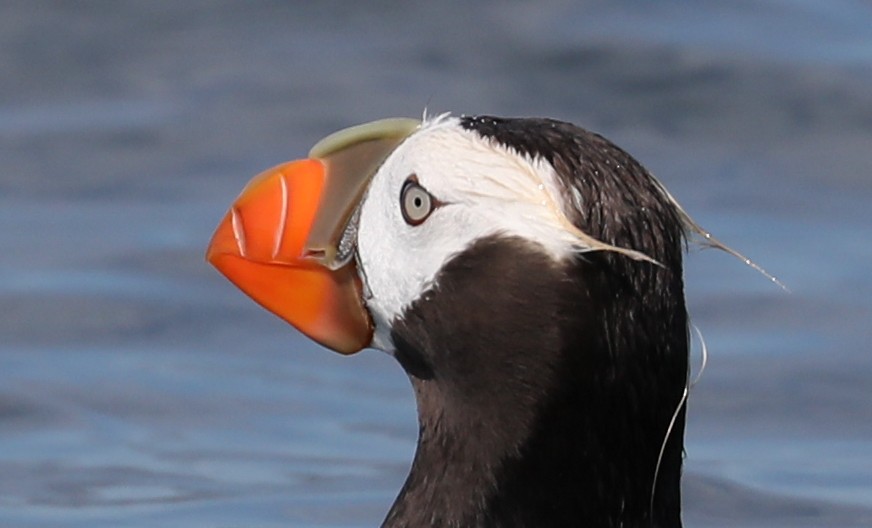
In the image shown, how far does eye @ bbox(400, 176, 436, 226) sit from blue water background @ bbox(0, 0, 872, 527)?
2473 millimetres

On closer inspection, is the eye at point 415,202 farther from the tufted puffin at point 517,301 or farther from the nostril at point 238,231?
the nostril at point 238,231

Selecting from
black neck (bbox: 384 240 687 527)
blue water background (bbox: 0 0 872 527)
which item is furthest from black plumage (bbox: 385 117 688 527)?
blue water background (bbox: 0 0 872 527)

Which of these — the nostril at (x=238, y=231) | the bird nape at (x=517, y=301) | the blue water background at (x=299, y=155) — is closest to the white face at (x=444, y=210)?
the bird nape at (x=517, y=301)

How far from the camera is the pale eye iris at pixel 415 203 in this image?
472cm

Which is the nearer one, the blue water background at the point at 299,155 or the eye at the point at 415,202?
the eye at the point at 415,202

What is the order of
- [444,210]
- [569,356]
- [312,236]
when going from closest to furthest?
[569,356] → [444,210] → [312,236]

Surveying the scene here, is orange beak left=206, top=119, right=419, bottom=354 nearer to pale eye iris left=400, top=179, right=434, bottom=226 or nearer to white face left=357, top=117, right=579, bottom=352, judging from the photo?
white face left=357, top=117, right=579, bottom=352

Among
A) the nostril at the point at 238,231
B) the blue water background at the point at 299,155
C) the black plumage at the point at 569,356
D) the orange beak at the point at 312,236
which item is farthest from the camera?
the blue water background at the point at 299,155

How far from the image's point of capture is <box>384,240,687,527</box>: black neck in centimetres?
451

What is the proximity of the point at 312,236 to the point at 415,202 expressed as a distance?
37cm

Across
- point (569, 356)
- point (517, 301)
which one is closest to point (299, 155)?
point (517, 301)

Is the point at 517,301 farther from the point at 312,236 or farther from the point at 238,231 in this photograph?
the point at 238,231

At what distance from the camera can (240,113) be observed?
9641 mm

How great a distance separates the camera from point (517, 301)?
4.62 m
